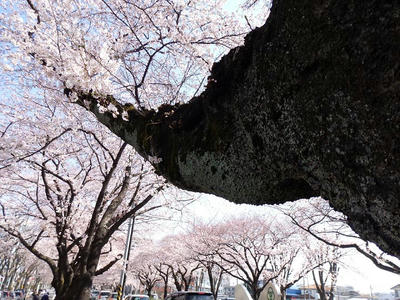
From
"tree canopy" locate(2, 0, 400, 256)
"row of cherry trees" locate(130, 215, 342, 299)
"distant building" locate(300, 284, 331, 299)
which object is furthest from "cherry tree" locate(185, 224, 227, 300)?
"distant building" locate(300, 284, 331, 299)

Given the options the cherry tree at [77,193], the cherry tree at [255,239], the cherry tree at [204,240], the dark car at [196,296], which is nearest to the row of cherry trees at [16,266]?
the cherry tree at [77,193]

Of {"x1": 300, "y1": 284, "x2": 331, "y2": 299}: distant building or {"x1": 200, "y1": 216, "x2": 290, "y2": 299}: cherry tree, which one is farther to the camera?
{"x1": 300, "y1": 284, "x2": 331, "y2": 299}: distant building

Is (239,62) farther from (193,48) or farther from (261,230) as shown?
(261,230)

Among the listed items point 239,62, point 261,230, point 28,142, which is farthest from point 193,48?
point 261,230

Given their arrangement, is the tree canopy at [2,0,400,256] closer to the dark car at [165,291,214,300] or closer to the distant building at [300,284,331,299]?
the dark car at [165,291,214,300]

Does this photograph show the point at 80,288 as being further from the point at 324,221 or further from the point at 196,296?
the point at 324,221

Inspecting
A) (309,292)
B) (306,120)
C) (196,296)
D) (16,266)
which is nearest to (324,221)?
(196,296)

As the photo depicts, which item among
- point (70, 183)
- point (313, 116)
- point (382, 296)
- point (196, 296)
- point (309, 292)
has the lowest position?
point (382, 296)

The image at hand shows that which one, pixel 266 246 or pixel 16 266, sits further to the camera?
pixel 16 266

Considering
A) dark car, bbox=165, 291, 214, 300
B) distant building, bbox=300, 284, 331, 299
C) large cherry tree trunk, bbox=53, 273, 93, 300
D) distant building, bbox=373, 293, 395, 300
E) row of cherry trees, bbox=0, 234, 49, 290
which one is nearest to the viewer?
large cherry tree trunk, bbox=53, 273, 93, 300

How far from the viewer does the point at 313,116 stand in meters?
1.14

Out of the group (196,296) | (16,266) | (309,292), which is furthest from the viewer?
(309,292)

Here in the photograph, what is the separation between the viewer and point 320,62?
1108 millimetres

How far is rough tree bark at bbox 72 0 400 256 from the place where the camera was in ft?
3.05
